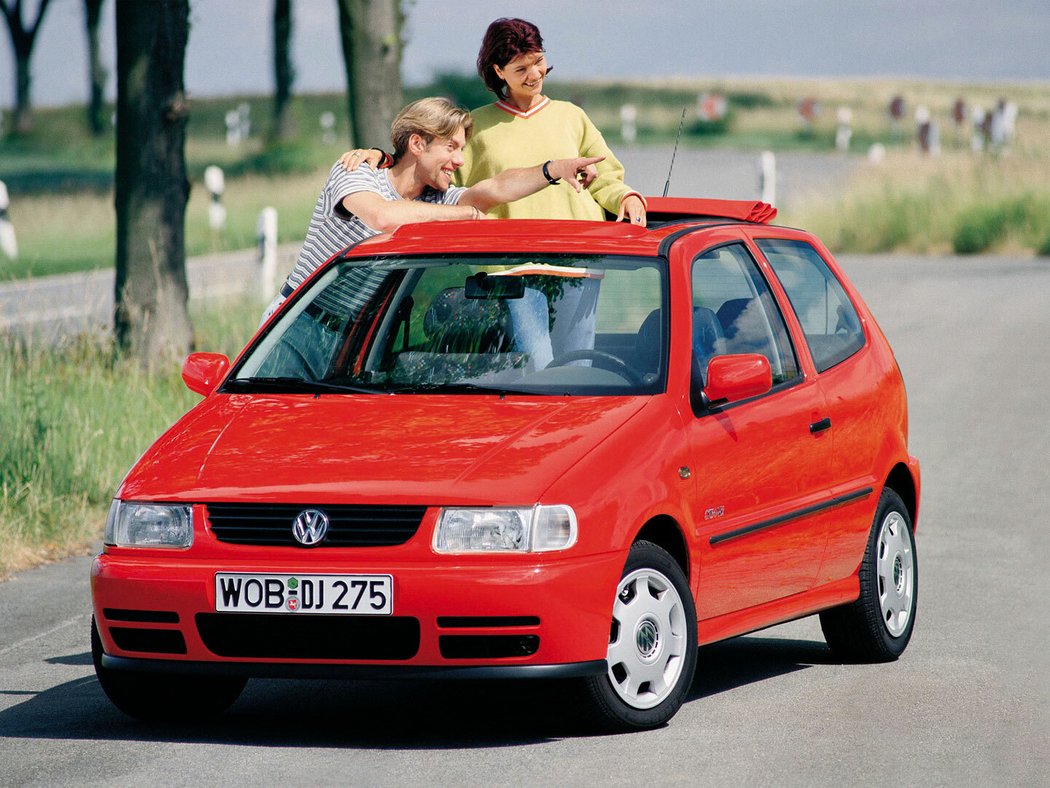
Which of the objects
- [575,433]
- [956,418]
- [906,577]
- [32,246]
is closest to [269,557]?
[575,433]

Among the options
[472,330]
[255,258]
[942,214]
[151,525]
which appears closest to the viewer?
[151,525]

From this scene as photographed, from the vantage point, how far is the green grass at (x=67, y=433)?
34.8 feet

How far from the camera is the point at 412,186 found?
28.2ft

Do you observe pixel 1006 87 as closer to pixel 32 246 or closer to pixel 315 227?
pixel 32 246

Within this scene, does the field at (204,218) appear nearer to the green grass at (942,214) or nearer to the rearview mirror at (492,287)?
the green grass at (942,214)

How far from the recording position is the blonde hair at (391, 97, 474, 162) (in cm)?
838

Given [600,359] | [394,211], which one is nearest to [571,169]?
[394,211]

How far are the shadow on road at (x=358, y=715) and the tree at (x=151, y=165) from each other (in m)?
6.80

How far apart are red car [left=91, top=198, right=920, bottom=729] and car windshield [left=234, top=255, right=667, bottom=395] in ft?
0.04

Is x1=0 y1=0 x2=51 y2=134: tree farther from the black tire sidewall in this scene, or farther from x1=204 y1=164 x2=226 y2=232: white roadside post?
the black tire sidewall

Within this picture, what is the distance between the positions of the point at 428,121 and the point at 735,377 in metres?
2.11

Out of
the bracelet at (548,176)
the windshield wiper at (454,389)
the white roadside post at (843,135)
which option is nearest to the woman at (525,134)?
the bracelet at (548,176)

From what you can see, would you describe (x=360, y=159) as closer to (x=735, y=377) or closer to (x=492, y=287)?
(x=492, y=287)

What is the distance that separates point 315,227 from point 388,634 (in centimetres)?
281
